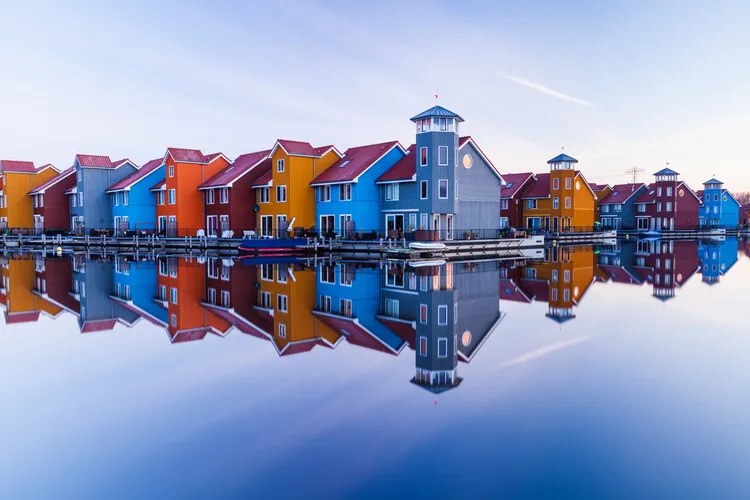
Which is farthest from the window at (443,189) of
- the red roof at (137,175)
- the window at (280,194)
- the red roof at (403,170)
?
the red roof at (137,175)

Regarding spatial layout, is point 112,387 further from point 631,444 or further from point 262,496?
point 631,444

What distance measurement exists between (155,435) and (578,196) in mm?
67617

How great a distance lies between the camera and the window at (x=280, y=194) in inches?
1977

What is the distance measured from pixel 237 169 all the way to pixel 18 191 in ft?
108

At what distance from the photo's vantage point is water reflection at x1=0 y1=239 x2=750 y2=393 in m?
15.1

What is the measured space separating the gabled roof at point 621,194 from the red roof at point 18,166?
77.8 m

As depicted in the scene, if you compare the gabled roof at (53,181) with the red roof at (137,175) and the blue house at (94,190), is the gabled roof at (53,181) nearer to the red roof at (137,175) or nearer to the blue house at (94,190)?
the blue house at (94,190)

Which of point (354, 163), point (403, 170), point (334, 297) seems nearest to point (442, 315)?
point (334, 297)

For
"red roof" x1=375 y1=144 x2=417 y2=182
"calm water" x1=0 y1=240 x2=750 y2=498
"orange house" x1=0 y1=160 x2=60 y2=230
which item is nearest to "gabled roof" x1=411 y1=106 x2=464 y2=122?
"red roof" x1=375 y1=144 x2=417 y2=182

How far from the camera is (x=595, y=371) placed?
11734 millimetres

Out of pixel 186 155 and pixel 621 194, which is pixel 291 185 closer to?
pixel 186 155

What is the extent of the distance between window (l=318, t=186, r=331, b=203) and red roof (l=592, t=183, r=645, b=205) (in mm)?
56265

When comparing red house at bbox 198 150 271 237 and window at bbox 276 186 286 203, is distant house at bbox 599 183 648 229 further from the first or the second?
window at bbox 276 186 286 203

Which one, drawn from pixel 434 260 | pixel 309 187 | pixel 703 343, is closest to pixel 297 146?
pixel 309 187
